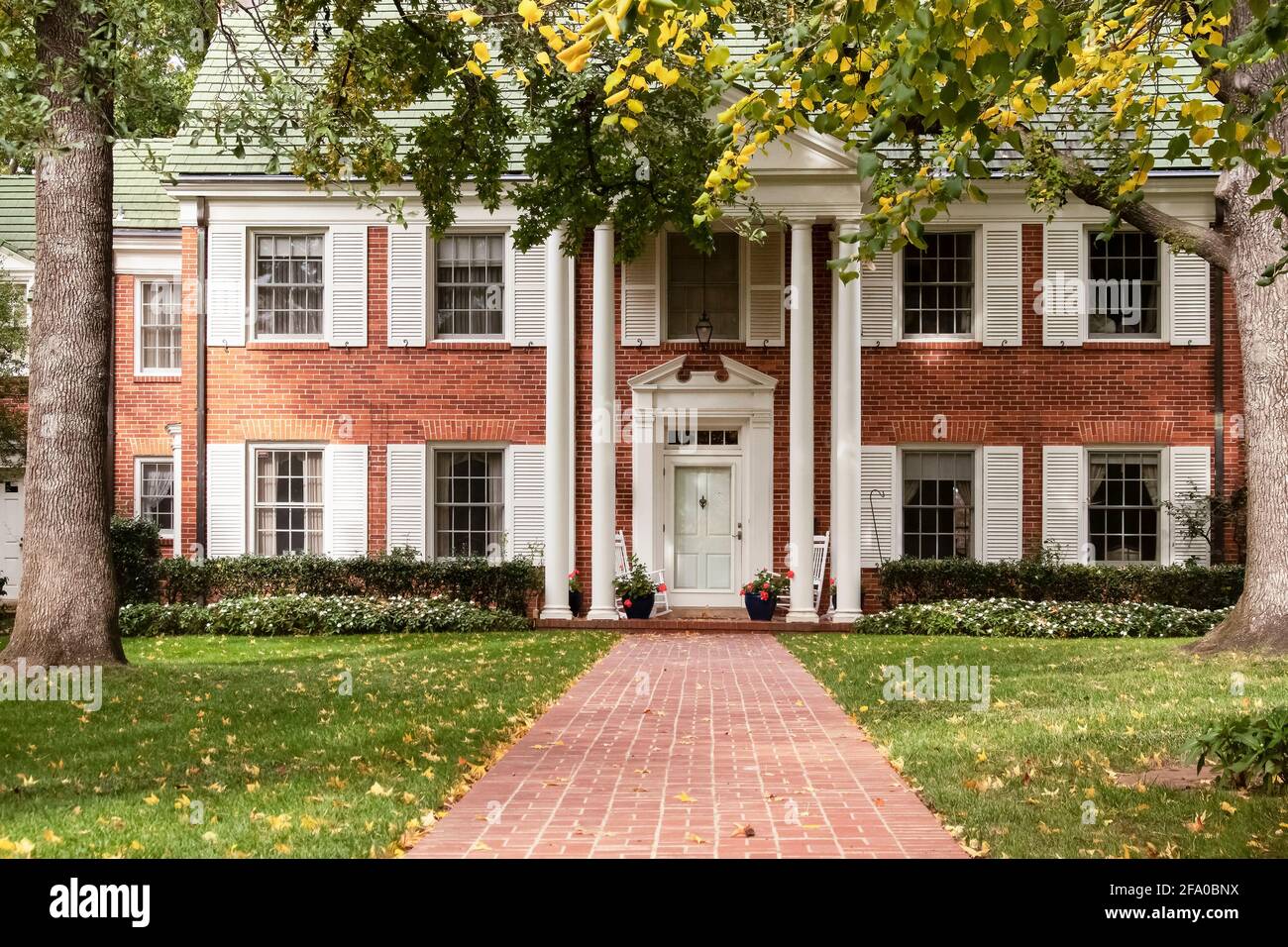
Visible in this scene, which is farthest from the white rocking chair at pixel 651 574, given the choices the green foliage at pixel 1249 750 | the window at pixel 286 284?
the green foliage at pixel 1249 750

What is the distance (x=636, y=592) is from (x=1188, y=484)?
8225 millimetres

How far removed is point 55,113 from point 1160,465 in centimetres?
1535

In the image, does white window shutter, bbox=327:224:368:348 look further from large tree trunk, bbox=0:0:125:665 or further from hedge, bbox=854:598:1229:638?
hedge, bbox=854:598:1229:638

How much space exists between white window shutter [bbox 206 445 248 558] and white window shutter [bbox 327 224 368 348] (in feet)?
7.88

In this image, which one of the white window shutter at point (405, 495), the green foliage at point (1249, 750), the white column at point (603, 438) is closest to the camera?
the green foliage at point (1249, 750)

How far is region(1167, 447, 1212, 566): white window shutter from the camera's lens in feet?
63.6

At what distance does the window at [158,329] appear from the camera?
853 inches

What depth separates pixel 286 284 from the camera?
A: 65.6 ft

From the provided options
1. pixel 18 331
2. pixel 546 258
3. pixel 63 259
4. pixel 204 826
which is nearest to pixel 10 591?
pixel 18 331

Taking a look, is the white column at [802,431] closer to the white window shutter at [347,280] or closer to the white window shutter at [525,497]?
the white window shutter at [525,497]

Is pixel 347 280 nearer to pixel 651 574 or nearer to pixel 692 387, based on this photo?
pixel 692 387

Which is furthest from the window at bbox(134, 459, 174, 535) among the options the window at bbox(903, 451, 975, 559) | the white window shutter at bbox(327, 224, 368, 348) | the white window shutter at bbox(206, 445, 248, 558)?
the window at bbox(903, 451, 975, 559)

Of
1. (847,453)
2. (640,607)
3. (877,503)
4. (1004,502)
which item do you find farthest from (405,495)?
(1004,502)

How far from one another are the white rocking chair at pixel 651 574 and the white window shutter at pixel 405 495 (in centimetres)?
294
